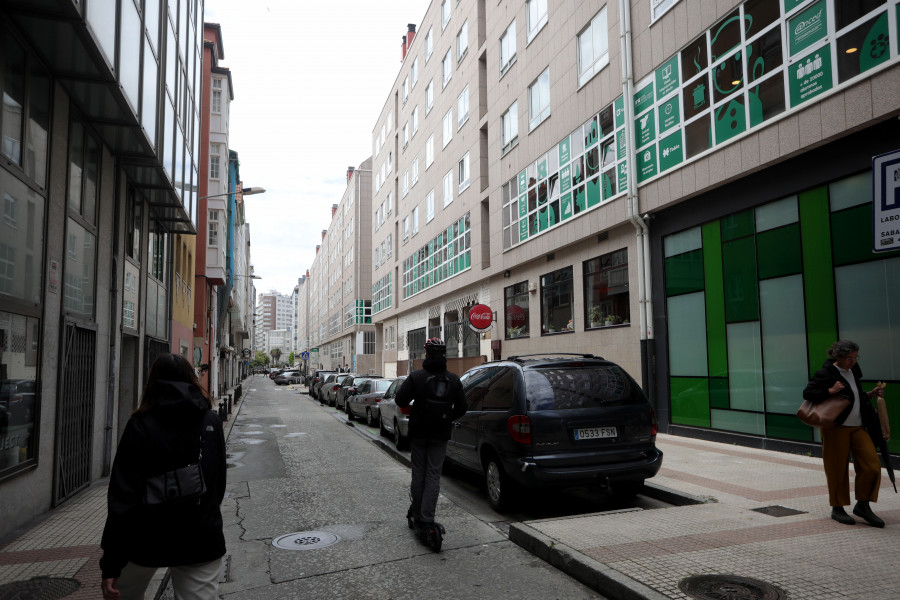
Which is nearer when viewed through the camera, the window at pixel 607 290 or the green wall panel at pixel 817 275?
the green wall panel at pixel 817 275

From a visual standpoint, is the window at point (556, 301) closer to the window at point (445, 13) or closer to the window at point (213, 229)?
the window at point (213, 229)

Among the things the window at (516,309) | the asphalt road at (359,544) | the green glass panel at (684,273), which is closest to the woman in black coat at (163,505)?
the asphalt road at (359,544)

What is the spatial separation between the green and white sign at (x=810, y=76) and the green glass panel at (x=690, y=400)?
18.4ft

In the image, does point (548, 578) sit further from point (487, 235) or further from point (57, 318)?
point (487, 235)

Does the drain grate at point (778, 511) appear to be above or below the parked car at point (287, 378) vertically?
above

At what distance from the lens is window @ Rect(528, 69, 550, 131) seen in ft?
62.9

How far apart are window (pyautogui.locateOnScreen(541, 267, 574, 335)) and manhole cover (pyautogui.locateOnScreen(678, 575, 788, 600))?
13.6m

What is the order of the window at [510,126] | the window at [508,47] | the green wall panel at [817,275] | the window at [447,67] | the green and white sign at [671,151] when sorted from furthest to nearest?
the window at [447,67]
the window at [508,47]
the window at [510,126]
the green and white sign at [671,151]
the green wall panel at [817,275]

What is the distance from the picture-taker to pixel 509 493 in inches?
269

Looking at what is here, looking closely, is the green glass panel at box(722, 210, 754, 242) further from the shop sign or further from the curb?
the curb

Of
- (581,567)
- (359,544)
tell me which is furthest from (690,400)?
(359,544)

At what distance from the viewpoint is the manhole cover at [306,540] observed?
5621 millimetres

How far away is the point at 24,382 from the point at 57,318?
108cm

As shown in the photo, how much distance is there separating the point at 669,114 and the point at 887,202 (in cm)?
994
